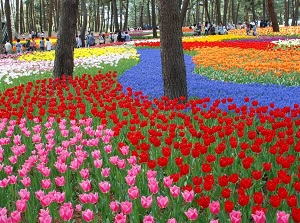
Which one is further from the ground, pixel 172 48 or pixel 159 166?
pixel 172 48

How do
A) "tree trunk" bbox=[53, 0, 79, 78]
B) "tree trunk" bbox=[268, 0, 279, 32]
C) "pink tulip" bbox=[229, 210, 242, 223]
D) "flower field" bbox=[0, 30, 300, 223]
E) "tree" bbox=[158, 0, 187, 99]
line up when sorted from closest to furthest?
1. "pink tulip" bbox=[229, 210, 242, 223]
2. "flower field" bbox=[0, 30, 300, 223]
3. "tree" bbox=[158, 0, 187, 99]
4. "tree trunk" bbox=[53, 0, 79, 78]
5. "tree trunk" bbox=[268, 0, 279, 32]

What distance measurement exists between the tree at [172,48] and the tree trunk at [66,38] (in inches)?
157

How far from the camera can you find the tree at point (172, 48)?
7.80 m

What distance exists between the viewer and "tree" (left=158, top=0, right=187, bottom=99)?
780 centimetres

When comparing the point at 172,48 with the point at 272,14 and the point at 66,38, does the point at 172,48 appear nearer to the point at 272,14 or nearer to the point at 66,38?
the point at 66,38

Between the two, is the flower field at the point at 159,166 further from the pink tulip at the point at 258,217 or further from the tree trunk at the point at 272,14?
the tree trunk at the point at 272,14

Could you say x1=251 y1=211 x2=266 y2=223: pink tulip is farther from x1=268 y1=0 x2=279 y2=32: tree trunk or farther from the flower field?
x1=268 y1=0 x2=279 y2=32: tree trunk

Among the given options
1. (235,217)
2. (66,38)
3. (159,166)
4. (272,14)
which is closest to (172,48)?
(159,166)

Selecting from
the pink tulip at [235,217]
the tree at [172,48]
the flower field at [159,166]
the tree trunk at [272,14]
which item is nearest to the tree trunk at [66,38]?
the flower field at [159,166]

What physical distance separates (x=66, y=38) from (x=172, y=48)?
4.31m

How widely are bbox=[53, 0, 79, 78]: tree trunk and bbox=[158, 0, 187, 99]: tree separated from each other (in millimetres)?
3996

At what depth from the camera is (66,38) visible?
11.2m

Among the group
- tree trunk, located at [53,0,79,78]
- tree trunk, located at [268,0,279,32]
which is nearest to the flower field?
tree trunk, located at [53,0,79,78]

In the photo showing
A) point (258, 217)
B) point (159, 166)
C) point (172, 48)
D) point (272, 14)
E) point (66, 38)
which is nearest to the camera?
point (258, 217)
